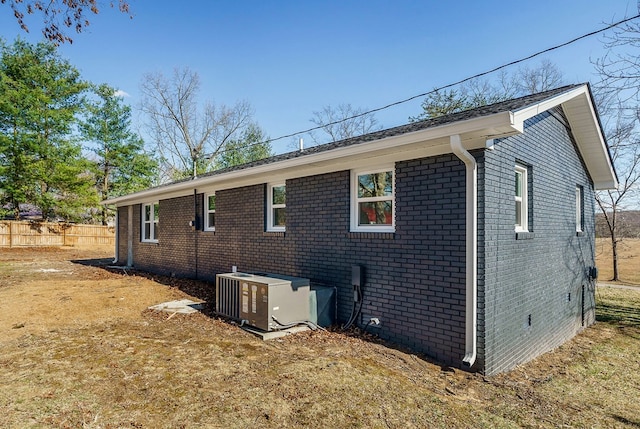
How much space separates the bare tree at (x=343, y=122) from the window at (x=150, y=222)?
16120 mm

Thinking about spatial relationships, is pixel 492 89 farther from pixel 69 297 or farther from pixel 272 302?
pixel 69 297

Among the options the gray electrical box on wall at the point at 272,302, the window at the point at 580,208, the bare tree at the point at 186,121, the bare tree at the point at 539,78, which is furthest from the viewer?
the bare tree at the point at 186,121

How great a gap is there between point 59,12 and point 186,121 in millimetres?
26753

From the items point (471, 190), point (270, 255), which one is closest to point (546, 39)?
point (471, 190)

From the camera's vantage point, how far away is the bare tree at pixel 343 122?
27844mm

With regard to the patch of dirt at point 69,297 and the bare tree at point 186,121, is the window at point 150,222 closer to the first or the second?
the patch of dirt at point 69,297

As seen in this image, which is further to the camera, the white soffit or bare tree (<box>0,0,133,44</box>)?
the white soffit

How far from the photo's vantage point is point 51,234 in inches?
931

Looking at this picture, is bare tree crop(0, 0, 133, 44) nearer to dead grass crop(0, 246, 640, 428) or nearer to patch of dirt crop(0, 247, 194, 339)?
dead grass crop(0, 246, 640, 428)

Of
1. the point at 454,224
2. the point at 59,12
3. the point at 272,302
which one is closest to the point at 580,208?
the point at 454,224

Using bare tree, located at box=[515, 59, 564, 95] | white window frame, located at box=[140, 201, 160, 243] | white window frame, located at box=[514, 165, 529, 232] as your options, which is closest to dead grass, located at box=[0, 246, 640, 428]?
white window frame, located at box=[514, 165, 529, 232]

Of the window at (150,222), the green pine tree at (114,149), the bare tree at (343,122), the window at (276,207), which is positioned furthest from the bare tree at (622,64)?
the green pine tree at (114,149)

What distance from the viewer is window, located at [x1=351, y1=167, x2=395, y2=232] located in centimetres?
596

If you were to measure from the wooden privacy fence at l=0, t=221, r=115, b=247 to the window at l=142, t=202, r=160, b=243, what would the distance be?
45.5 ft
